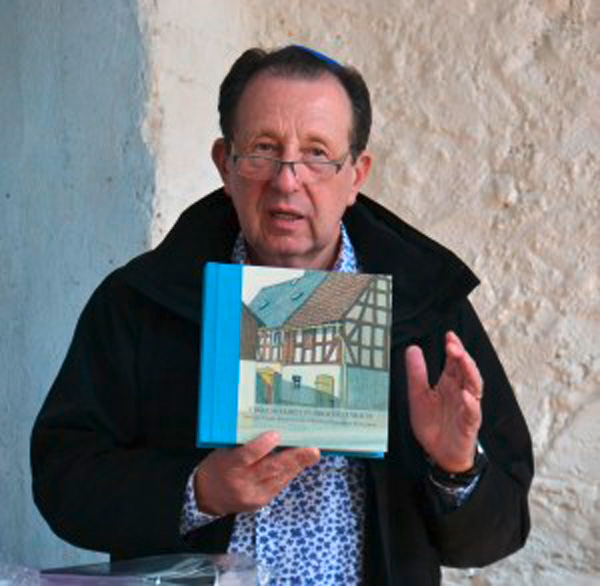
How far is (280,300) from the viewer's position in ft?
4.61

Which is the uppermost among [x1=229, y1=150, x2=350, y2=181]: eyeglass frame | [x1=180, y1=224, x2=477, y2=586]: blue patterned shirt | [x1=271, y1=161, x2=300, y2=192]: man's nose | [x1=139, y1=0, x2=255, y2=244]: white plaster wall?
[x1=139, y1=0, x2=255, y2=244]: white plaster wall

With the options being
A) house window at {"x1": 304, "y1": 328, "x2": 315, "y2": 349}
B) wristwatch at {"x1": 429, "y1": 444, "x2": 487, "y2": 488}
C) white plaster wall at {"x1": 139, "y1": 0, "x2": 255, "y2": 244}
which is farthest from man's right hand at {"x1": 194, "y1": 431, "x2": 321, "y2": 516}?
white plaster wall at {"x1": 139, "y1": 0, "x2": 255, "y2": 244}

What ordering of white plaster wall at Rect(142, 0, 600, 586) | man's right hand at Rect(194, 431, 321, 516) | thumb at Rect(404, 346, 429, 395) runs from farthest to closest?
white plaster wall at Rect(142, 0, 600, 586), thumb at Rect(404, 346, 429, 395), man's right hand at Rect(194, 431, 321, 516)

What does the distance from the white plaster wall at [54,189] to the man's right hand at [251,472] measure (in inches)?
46.5

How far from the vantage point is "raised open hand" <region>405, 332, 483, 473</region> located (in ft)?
4.69

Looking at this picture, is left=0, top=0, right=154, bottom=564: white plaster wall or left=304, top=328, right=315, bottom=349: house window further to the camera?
left=0, top=0, right=154, bottom=564: white plaster wall

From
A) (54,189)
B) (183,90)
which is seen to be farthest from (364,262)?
(54,189)

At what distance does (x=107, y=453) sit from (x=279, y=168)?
0.46 m

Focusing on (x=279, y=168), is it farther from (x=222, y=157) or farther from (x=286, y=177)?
(x=222, y=157)

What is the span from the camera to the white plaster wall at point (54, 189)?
2.58 m

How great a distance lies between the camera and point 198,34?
2623 millimetres

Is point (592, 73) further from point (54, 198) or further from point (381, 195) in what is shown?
point (54, 198)

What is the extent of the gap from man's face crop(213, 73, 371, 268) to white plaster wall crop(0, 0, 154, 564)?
960mm

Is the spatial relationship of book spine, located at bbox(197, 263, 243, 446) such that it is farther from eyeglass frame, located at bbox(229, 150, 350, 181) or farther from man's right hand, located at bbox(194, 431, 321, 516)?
eyeglass frame, located at bbox(229, 150, 350, 181)
